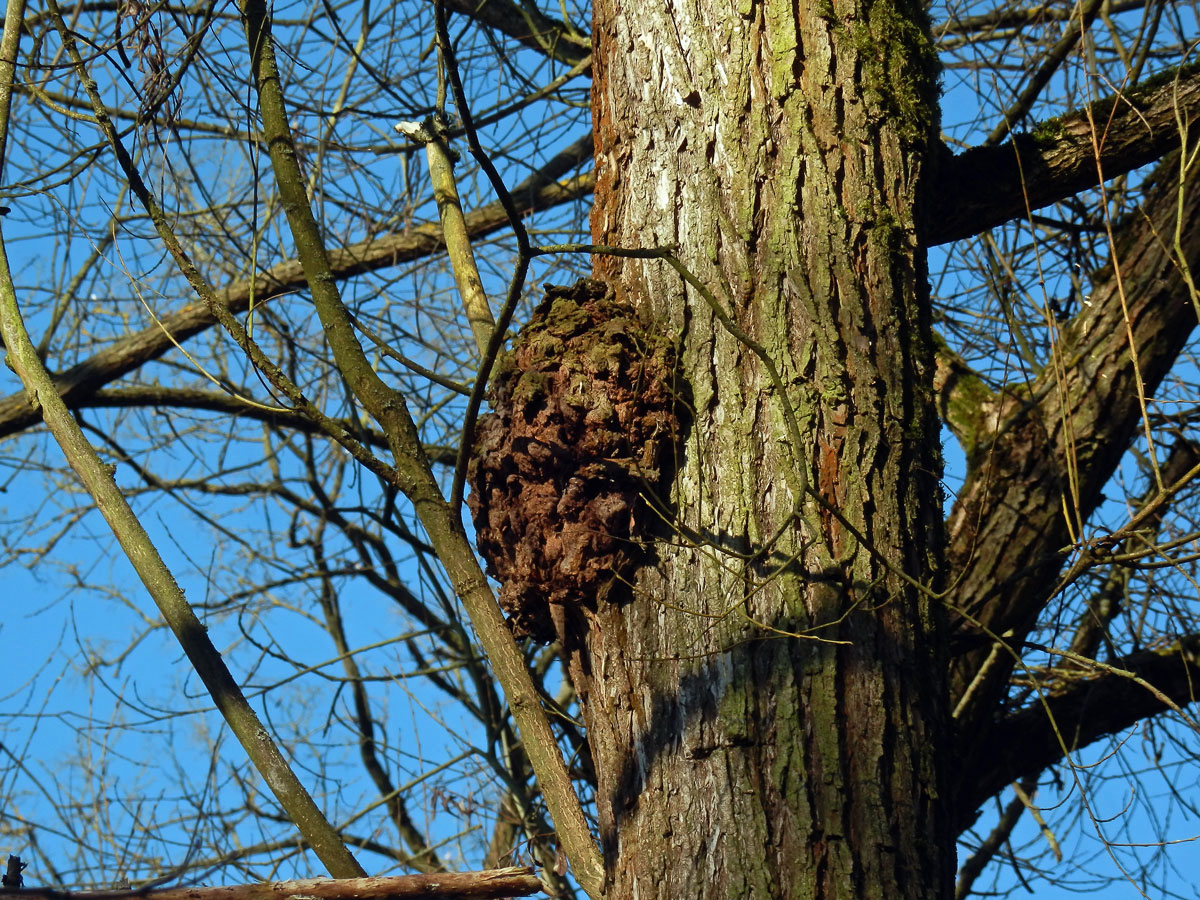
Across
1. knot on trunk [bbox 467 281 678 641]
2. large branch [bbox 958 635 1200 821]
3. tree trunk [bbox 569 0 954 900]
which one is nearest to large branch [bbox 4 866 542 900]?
tree trunk [bbox 569 0 954 900]

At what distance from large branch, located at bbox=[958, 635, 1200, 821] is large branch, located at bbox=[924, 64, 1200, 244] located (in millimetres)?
1483

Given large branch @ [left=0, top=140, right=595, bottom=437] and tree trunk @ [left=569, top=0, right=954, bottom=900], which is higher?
large branch @ [left=0, top=140, right=595, bottom=437]

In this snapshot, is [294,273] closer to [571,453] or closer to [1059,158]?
[571,453]

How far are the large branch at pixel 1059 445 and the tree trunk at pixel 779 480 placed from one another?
105 cm

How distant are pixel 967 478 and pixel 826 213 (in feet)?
4.86

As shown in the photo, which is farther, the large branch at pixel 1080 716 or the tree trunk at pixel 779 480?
the large branch at pixel 1080 716

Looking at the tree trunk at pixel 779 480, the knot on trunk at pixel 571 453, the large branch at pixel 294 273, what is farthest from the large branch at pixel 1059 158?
the large branch at pixel 294 273

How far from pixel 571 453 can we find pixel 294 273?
291 cm

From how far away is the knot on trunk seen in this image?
1.96 meters

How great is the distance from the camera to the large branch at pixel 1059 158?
2.40 meters

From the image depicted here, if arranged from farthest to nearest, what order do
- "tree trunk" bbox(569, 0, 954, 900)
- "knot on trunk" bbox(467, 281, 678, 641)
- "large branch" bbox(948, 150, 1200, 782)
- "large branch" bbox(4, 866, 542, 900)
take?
"large branch" bbox(948, 150, 1200, 782)
"knot on trunk" bbox(467, 281, 678, 641)
"tree trunk" bbox(569, 0, 954, 900)
"large branch" bbox(4, 866, 542, 900)

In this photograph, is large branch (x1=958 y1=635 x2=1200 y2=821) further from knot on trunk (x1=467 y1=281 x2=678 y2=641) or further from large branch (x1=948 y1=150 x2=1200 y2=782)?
knot on trunk (x1=467 y1=281 x2=678 y2=641)

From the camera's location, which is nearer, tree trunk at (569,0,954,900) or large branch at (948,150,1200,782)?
tree trunk at (569,0,954,900)

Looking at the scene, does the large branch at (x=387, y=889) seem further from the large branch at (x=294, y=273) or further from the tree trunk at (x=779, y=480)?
the large branch at (x=294, y=273)
